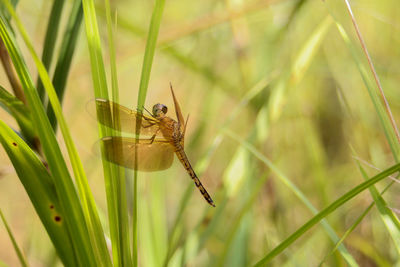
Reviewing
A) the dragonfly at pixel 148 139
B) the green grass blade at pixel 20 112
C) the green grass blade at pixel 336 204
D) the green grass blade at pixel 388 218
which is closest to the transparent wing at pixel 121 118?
the dragonfly at pixel 148 139

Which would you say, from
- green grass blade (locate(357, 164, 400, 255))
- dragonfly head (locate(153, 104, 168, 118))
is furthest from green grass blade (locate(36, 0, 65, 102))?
green grass blade (locate(357, 164, 400, 255))

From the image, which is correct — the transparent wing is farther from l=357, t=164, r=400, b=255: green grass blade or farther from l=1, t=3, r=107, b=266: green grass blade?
l=357, t=164, r=400, b=255: green grass blade

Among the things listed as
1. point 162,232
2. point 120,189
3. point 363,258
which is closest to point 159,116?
point 162,232

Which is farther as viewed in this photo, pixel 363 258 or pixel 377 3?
pixel 377 3

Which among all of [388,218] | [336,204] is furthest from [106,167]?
[388,218]

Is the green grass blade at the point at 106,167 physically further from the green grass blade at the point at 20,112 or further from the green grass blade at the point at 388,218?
the green grass blade at the point at 388,218

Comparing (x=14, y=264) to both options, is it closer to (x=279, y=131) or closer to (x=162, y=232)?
(x=162, y=232)
